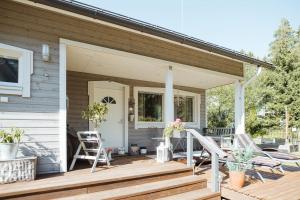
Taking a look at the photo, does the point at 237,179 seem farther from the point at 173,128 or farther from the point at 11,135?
the point at 11,135

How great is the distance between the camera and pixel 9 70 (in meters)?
3.99

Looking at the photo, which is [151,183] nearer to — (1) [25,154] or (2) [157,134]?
(1) [25,154]

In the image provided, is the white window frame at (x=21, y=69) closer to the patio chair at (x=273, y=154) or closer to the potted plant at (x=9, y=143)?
the potted plant at (x=9, y=143)

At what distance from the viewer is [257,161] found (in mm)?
4879

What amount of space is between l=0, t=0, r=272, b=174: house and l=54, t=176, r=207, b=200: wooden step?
1.16 meters

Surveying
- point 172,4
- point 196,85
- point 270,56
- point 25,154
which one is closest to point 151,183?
point 25,154

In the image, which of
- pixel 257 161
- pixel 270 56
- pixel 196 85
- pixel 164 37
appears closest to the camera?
pixel 257 161

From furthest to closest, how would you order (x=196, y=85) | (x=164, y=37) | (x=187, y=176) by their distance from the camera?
1. (x=196, y=85)
2. (x=164, y=37)
3. (x=187, y=176)

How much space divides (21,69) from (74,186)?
202 centimetres

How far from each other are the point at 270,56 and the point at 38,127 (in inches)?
680

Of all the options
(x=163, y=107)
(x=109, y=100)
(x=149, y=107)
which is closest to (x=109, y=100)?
(x=109, y=100)

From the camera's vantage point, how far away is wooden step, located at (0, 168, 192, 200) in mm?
3061

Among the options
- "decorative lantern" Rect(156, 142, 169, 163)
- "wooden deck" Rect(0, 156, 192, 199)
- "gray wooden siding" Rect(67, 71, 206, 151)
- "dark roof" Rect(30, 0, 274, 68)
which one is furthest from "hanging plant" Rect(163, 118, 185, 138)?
"gray wooden siding" Rect(67, 71, 206, 151)

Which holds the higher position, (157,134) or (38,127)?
(38,127)
